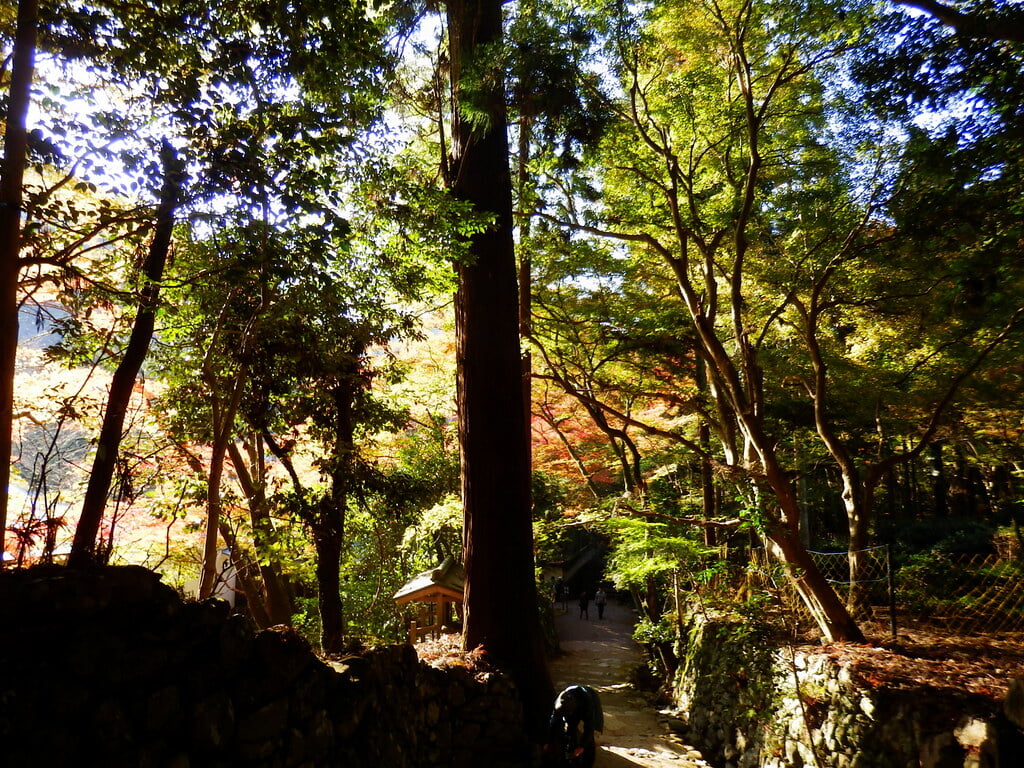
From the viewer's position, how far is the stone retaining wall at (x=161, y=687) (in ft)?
6.53

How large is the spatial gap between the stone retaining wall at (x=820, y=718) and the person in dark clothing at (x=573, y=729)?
1980 millimetres

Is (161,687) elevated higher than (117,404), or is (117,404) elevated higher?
(117,404)

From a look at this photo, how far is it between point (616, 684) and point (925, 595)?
5967 millimetres

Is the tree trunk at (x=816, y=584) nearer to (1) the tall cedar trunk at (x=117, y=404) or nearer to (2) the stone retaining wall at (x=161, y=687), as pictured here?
(2) the stone retaining wall at (x=161, y=687)

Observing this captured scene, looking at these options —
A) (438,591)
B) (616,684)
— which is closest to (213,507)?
(438,591)

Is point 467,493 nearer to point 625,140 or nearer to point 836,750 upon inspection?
point 836,750

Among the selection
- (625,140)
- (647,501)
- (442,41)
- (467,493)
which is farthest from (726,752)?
(442,41)

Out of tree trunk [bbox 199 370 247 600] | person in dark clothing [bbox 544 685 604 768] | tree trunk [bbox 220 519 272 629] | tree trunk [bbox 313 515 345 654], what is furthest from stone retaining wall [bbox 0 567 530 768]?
tree trunk [bbox 313 515 345 654]

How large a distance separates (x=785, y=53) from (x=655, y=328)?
368 cm

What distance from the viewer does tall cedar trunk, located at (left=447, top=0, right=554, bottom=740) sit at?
4895 mm

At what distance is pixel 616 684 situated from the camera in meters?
11.5

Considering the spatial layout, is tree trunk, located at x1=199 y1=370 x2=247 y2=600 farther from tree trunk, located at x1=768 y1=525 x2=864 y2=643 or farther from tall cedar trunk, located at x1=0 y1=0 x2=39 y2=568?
tree trunk, located at x1=768 y1=525 x2=864 y2=643

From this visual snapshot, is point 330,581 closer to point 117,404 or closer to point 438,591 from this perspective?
point 438,591

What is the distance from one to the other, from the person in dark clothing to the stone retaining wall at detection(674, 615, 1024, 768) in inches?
77.9
